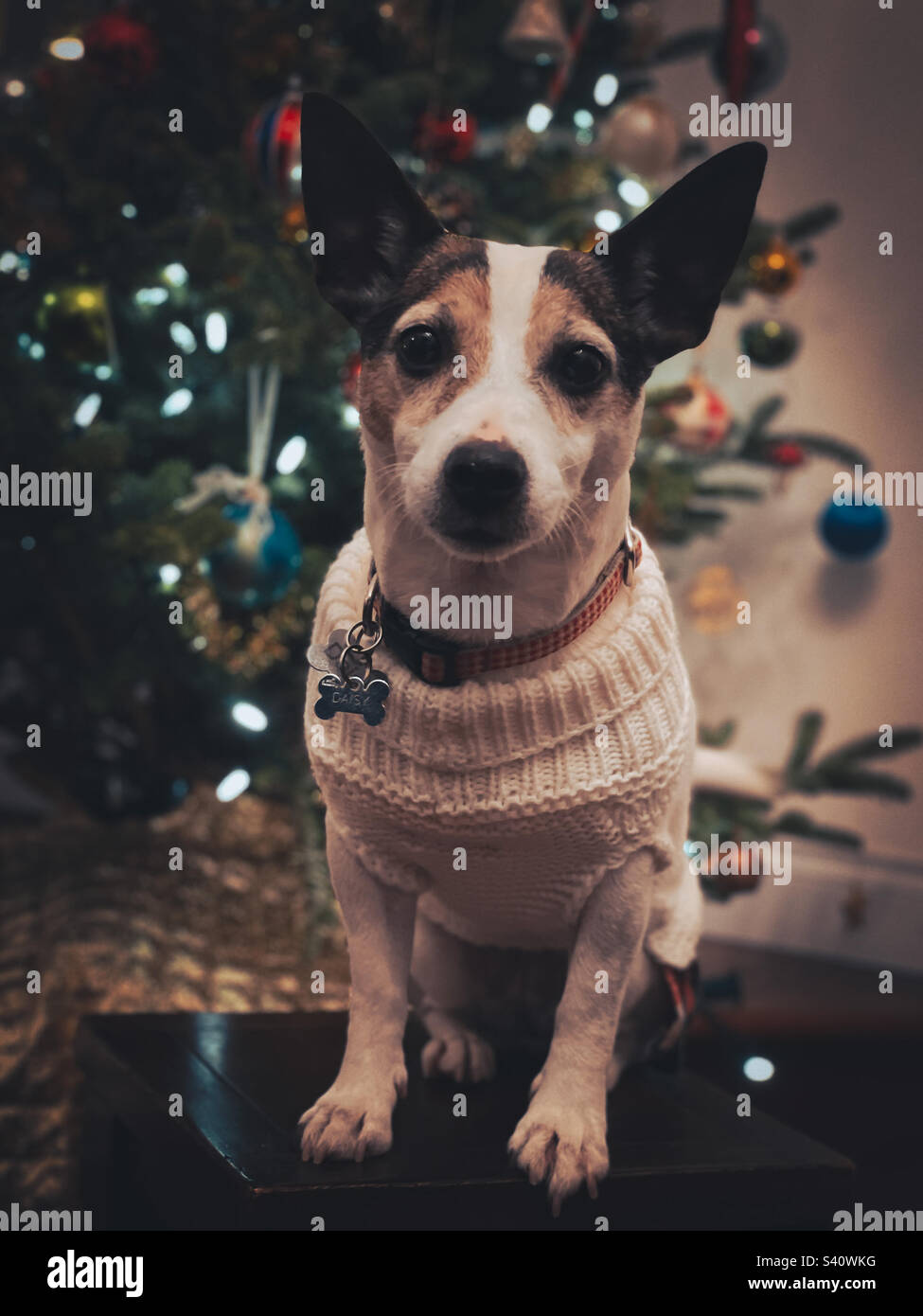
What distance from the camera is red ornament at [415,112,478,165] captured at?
1867mm

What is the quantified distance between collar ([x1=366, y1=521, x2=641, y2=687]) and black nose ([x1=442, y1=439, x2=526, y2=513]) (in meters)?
0.16

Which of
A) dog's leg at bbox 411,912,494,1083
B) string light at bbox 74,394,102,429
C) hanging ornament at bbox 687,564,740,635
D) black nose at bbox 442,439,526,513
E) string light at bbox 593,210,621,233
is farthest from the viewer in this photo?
hanging ornament at bbox 687,564,740,635

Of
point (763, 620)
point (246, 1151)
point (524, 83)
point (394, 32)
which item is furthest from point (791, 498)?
point (246, 1151)

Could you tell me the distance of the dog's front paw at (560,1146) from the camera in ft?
3.19

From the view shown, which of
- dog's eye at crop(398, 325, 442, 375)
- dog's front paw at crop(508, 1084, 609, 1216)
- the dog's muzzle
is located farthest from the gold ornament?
dog's front paw at crop(508, 1084, 609, 1216)

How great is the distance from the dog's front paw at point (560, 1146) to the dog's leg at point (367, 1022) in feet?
0.40

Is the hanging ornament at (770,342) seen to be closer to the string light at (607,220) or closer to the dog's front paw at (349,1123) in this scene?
the string light at (607,220)

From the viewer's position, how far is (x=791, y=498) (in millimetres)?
2875

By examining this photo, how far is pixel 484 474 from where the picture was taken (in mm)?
858

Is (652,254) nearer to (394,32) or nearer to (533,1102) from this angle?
(533,1102)

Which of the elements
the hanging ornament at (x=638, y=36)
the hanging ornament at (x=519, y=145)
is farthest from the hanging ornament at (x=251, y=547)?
the hanging ornament at (x=638, y=36)

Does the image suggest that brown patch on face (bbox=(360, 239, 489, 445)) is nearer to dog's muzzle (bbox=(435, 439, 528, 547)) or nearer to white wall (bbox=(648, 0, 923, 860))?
dog's muzzle (bbox=(435, 439, 528, 547))

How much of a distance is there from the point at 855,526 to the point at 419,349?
1794 mm

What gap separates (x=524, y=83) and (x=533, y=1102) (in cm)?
191
